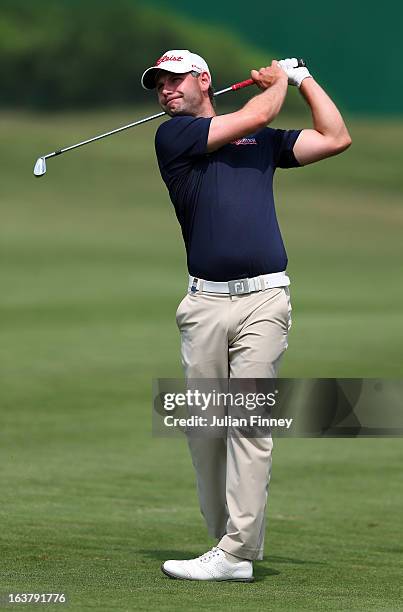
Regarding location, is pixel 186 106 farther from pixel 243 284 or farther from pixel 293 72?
pixel 243 284

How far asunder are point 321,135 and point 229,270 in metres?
0.72

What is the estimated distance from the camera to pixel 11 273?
22062mm

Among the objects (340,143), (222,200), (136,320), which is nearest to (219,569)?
(222,200)

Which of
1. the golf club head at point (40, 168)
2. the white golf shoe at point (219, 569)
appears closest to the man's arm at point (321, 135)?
the golf club head at point (40, 168)

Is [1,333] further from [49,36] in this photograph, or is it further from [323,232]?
[49,36]

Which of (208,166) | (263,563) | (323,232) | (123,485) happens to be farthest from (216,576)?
(323,232)

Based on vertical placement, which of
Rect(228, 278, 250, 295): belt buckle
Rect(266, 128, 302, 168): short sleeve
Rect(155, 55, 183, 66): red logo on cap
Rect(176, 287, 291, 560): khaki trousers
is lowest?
Rect(176, 287, 291, 560): khaki trousers

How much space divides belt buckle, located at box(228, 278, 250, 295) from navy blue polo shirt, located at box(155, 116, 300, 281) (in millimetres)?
20

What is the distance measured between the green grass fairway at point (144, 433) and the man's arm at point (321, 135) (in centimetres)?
168

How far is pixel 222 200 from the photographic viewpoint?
544cm

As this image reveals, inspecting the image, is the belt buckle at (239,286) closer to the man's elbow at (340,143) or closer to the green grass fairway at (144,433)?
the man's elbow at (340,143)

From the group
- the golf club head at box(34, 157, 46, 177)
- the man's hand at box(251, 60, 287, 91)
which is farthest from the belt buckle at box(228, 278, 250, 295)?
the golf club head at box(34, 157, 46, 177)

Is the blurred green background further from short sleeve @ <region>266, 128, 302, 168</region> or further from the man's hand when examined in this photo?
the man's hand

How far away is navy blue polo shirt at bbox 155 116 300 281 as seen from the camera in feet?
17.9
